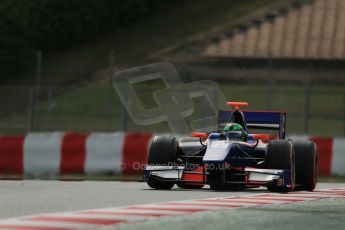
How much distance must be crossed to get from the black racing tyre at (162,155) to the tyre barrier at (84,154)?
13.2 feet

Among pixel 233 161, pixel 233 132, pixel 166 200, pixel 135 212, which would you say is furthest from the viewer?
pixel 233 132

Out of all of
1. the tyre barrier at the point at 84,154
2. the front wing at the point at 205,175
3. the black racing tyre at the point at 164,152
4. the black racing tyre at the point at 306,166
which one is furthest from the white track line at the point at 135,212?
the tyre barrier at the point at 84,154

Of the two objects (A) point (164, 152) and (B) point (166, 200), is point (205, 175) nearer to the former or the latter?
(A) point (164, 152)

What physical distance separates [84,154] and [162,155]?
4.82 metres

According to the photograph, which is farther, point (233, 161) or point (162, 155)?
point (162, 155)

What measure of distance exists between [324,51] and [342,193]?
1428 cm

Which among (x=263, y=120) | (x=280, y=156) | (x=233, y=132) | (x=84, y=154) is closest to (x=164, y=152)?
(x=233, y=132)

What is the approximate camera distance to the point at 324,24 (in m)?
29.4

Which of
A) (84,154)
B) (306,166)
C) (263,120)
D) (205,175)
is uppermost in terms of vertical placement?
(263,120)

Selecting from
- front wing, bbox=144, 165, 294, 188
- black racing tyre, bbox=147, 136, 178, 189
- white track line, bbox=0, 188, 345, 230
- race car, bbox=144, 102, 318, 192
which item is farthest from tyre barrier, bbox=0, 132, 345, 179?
white track line, bbox=0, 188, 345, 230

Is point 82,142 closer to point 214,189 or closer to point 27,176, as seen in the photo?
point 27,176

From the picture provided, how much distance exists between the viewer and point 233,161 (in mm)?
14367

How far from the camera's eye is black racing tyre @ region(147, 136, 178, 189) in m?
14.9

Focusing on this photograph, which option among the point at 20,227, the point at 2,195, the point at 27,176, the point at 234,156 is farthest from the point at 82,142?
the point at 20,227
